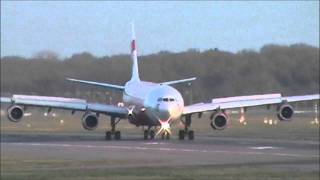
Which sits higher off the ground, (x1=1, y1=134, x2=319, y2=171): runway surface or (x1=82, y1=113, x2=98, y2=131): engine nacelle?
(x1=82, y1=113, x2=98, y2=131): engine nacelle

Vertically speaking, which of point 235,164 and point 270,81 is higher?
point 270,81

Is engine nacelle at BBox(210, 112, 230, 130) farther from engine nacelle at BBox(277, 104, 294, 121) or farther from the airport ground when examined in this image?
the airport ground

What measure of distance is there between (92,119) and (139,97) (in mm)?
3352

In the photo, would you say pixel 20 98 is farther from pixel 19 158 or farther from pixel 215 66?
pixel 215 66

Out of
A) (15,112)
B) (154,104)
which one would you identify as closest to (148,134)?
(154,104)

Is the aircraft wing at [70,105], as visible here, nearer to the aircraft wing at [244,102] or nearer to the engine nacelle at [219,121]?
the aircraft wing at [244,102]

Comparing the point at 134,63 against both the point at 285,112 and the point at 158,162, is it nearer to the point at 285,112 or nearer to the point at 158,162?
the point at 285,112

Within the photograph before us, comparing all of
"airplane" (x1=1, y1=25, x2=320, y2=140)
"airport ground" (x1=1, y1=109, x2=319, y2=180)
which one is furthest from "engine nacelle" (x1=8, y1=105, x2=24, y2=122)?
"airport ground" (x1=1, y1=109, x2=319, y2=180)

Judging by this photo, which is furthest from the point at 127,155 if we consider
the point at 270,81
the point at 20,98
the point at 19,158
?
the point at 270,81

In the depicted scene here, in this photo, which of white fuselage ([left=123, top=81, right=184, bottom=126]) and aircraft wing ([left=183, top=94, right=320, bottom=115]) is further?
aircraft wing ([left=183, top=94, right=320, bottom=115])

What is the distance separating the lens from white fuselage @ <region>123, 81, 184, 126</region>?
44.4m

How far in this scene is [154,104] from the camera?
4491cm

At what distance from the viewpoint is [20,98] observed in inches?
1886

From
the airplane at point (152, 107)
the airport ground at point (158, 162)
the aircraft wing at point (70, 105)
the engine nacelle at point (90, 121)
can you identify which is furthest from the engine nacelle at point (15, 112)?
the airport ground at point (158, 162)
